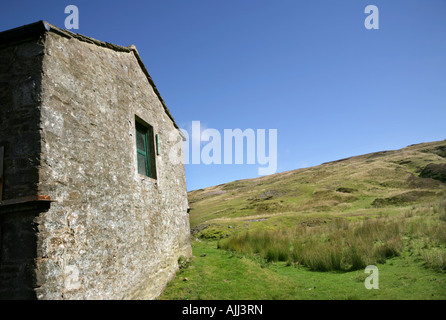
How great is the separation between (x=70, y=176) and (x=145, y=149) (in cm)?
356

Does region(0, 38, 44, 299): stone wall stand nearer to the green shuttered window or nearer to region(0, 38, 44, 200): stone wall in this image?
region(0, 38, 44, 200): stone wall

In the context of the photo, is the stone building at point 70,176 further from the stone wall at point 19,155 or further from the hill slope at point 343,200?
the hill slope at point 343,200

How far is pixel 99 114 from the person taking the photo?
5.48 metres

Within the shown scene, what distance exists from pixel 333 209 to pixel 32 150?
26.6m

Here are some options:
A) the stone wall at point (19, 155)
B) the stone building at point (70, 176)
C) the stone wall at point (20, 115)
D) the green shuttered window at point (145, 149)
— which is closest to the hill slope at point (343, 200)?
the green shuttered window at point (145, 149)

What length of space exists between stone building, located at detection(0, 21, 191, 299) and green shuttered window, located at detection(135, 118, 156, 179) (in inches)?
14.0

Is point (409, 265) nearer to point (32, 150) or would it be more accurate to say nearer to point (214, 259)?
point (214, 259)

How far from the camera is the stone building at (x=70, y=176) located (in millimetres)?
3723

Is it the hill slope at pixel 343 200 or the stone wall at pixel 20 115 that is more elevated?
the stone wall at pixel 20 115

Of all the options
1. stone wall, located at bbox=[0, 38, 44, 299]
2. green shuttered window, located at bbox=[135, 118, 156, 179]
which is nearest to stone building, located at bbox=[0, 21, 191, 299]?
stone wall, located at bbox=[0, 38, 44, 299]

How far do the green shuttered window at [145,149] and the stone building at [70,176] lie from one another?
355 mm

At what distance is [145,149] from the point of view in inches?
309

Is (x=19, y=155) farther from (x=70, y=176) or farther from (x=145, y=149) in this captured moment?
(x=145, y=149)
